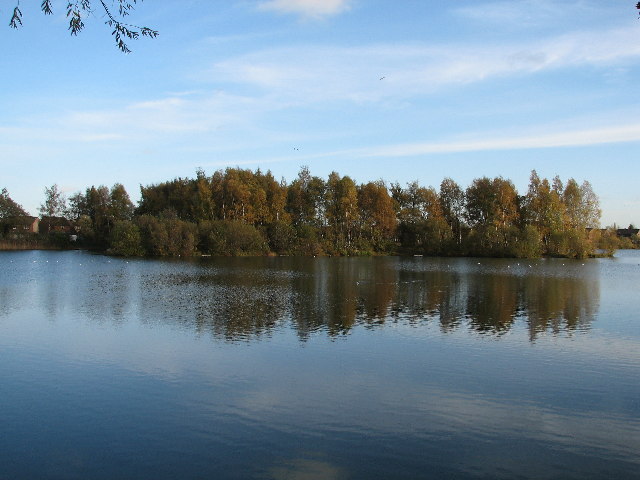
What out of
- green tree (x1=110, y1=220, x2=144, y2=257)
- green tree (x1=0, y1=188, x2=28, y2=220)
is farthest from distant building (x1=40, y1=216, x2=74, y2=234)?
green tree (x1=110, y1=220, x2=144, y2=257)

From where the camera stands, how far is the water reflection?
63.0 feet

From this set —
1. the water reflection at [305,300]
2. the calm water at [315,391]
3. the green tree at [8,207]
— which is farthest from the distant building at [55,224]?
the calm water at [315,391]

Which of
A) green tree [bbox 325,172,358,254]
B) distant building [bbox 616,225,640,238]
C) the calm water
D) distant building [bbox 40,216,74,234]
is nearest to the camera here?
the calm water

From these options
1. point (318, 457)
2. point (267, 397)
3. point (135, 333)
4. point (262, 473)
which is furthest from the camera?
point (135, 333)

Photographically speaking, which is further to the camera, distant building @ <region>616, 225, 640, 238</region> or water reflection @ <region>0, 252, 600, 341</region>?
distant building @ <region>616, 225, 640, 238</region>

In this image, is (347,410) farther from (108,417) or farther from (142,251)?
(142,251)

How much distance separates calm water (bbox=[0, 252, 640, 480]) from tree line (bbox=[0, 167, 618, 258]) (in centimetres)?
4557

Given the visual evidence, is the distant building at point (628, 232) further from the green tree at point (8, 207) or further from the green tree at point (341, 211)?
the green tree at point (8, 207)

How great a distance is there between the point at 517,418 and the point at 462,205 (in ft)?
248

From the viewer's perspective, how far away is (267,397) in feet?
35.0

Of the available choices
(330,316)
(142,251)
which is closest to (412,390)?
(330,316)

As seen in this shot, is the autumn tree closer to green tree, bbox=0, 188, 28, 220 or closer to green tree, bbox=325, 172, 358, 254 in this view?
green tree, bbox=325, 172, 358, 254

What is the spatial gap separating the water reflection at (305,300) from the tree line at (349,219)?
2925 cm

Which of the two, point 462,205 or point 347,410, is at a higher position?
point 462,205
